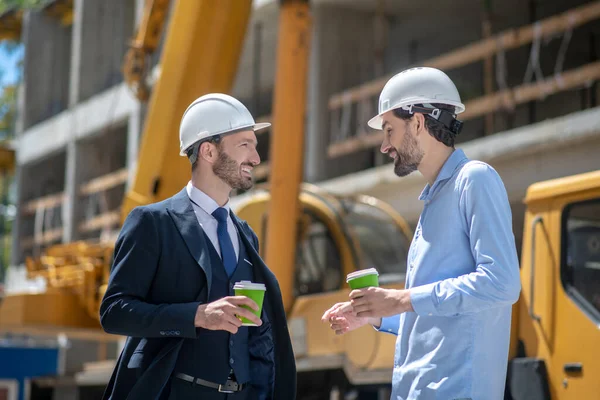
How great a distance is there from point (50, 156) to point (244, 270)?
27167 millimetres

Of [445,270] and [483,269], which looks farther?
[445,270]

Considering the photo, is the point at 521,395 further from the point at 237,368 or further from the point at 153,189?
the point at 153,189

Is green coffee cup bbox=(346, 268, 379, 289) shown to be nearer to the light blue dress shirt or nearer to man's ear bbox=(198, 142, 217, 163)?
the light blue dress shirt

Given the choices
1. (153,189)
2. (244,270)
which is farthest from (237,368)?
(153,189)

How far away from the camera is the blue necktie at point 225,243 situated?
150 inches

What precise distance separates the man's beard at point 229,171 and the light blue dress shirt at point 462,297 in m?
0.83

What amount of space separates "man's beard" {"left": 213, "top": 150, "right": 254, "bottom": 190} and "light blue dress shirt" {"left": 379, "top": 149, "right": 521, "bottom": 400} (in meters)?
0.83

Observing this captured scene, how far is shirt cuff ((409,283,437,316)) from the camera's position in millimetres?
3189

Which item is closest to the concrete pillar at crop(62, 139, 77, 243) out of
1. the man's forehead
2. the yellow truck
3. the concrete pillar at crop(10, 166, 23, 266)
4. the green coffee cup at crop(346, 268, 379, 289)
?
the concrete pillar at crop(10, 166, 23, 266)

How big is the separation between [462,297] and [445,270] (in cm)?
19

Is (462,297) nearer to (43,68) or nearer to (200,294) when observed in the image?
(200,294)

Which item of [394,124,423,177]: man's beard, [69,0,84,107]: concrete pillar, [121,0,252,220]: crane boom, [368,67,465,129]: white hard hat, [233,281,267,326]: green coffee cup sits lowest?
[233,281,267,326]: green coffee cup

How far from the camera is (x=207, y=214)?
3912 mm

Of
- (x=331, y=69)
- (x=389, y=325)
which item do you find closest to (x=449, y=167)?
(x=389, y=325)
